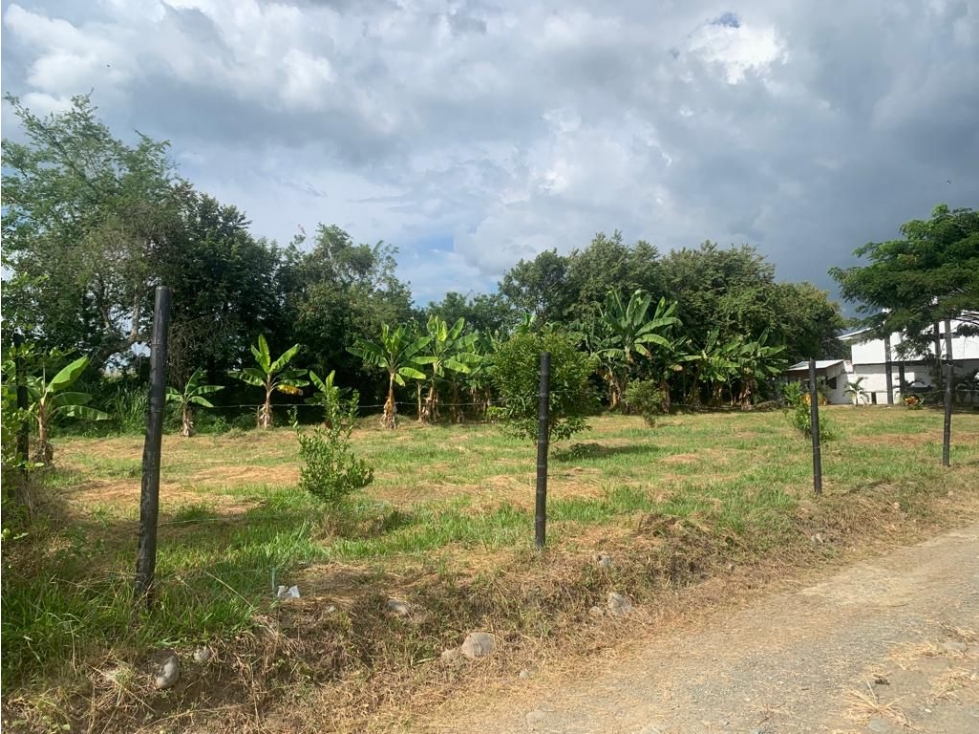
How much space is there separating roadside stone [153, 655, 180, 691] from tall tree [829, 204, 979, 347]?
79.0 ft

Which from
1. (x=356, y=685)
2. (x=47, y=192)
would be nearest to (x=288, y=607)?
(x=356, y=685)

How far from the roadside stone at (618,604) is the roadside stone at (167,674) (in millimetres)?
2510

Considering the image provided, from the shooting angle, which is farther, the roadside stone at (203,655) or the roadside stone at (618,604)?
the roadside stone at (618,604)

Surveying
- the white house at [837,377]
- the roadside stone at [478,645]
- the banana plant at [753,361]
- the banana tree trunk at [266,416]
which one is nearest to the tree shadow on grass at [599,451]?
the roadside stone at [478,645]

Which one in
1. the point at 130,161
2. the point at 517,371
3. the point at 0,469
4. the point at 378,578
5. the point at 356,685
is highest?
the point at 130,161

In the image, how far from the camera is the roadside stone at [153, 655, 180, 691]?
2.71 m

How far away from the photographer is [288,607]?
128 inches

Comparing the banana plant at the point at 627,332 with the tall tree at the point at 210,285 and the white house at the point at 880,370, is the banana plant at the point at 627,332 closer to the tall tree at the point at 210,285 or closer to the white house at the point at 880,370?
the white house at the point at 880,370

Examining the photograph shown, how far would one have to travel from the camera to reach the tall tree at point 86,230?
17734 mm

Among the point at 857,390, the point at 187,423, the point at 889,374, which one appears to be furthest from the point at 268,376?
the point at 889,374

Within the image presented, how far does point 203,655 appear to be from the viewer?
286 cm

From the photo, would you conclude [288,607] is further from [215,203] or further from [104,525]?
[215,203]

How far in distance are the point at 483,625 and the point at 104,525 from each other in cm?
337

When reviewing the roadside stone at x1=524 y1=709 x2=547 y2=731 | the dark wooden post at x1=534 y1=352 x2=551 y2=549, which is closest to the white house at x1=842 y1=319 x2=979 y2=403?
the dark wooden post at x1=534 y1=352 x2=551 y2=549
